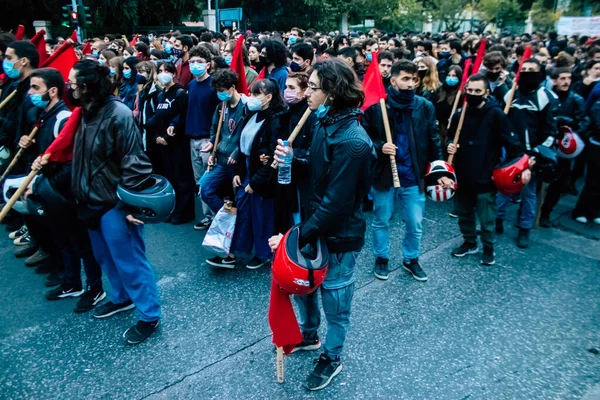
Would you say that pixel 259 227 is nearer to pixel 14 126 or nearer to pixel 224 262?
pixel 224 262

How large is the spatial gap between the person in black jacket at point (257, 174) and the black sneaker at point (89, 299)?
1312 millimetres

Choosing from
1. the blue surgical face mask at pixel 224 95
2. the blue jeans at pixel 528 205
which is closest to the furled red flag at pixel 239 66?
the blue surgical face mask at pixel 224 95

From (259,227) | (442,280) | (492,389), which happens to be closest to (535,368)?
(492,389)

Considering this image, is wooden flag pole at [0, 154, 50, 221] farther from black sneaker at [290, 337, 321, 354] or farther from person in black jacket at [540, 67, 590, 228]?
person in black jacket at [540, 67, 590, 228]

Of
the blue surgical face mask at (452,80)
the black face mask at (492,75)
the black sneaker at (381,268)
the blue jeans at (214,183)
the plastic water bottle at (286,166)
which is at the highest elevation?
the black face mask at (492,75)

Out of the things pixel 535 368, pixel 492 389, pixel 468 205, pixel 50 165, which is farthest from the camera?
pixel 468 205

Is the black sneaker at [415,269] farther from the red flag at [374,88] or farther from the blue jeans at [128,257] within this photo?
the blue jeans at [128,257]

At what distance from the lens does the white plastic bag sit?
15.2ft

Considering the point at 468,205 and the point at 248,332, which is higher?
the point at 468,205

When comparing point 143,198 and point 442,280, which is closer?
point 143,198

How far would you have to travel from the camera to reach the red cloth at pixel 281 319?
2998mm

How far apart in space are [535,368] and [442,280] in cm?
133

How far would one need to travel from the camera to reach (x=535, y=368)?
3324mm

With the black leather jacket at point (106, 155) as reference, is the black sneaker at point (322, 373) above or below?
below
